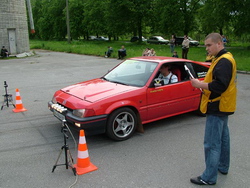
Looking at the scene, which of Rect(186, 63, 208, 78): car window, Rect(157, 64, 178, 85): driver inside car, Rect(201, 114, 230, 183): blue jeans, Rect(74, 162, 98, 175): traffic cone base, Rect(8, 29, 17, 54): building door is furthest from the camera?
Rect(8, 29, 17, 54): building door

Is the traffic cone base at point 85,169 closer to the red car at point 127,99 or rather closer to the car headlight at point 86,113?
the red car at point 127,99

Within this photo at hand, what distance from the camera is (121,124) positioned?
496 cm

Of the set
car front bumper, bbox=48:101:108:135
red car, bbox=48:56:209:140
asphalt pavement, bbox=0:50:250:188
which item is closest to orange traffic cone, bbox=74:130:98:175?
asphalt pavement, bbox=0:50:250:188

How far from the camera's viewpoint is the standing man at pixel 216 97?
2995 mm

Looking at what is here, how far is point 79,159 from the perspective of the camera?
12.7ft

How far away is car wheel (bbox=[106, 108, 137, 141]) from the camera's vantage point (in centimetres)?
479

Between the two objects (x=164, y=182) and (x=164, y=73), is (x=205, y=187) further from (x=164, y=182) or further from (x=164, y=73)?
(x=164, y=73)

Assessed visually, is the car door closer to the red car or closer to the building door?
the red car

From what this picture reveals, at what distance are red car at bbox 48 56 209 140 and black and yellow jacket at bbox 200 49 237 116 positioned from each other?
105cm

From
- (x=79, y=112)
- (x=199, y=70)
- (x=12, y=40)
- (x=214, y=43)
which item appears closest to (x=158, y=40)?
(x=12, y=40)

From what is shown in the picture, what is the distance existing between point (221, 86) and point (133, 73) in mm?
3087

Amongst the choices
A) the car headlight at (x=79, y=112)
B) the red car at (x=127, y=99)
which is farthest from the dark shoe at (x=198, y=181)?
the car headlight at (x=79, y=112)

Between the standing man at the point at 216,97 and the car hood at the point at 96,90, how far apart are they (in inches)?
82.7

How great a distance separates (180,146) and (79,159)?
191 centimetres
